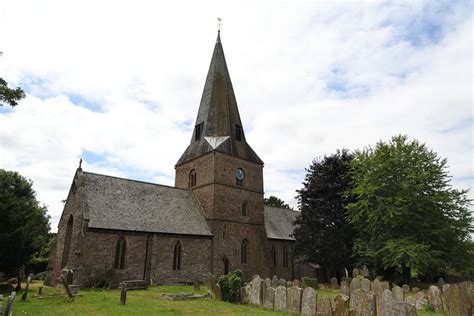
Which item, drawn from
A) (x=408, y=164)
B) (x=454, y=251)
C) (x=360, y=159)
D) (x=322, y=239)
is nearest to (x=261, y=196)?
(x=322, y=239)

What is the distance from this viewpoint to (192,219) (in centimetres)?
2781

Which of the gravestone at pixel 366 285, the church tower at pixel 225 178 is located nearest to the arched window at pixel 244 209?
the church tower at pixel 225 178

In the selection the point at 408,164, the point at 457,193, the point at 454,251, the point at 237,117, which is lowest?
the point at 454,251

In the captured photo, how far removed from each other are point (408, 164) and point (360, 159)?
11.1ft

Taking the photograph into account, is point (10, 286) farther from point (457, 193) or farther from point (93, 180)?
point (457, 193)

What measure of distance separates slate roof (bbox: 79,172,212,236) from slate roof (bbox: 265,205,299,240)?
28.5ft

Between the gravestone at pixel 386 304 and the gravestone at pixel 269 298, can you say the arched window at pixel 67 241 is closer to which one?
the gravestone at pixel 269 298

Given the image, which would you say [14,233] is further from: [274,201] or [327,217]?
[274,201]

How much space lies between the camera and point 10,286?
1880cm

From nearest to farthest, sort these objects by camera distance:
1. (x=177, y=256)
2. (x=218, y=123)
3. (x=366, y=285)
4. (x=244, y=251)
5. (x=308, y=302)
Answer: (x=308, y=302), (x=366, y=285), (x=177, y=256), (x=244, y=251), (x=218, y=123)

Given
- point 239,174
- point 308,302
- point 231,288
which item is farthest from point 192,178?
point 308,302

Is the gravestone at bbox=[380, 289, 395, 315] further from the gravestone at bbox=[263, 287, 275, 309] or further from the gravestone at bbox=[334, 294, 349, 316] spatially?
the gravestone at bbox=[263, 287, 275, 309]

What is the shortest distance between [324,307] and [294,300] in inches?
78.9

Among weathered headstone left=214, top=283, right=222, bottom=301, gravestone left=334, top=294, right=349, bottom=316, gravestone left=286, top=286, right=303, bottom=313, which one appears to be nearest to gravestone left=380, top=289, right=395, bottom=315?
gravestone left=334, top=294, right=349, bottom=316
